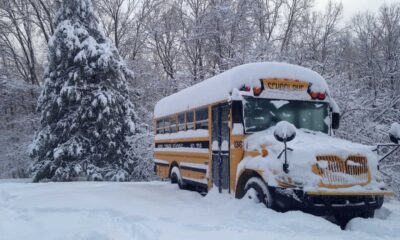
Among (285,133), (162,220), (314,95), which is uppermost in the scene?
(314,95)

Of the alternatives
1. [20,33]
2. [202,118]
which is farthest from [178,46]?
[202,118]

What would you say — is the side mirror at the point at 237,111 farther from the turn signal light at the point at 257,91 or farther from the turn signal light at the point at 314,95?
the turn signal light at the point at 314,95

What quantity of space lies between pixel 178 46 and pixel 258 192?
72.5 ft

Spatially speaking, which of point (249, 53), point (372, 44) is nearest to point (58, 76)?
point (249, 53)

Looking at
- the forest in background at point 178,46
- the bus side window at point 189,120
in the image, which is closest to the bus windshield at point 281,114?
the bus side window at point 189,120

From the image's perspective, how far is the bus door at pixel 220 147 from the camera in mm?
8719

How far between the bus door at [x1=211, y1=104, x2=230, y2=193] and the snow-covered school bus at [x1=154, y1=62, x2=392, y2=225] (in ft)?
0.07

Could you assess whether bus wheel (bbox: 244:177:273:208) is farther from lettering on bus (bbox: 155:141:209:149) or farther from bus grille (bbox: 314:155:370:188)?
lettering on bus (bbox: 155:141:209:149)

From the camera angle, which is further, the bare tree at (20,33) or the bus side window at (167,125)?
the bare tree at (20,33)

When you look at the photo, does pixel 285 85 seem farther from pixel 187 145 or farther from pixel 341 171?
pixel 187 145

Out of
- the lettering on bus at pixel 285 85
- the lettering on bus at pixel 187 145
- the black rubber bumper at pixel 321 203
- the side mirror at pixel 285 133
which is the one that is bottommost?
the black rubber bumper at pixel 321 203

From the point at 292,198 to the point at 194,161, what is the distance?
13.7 feet

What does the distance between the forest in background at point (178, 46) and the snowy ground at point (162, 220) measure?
12.4 meters

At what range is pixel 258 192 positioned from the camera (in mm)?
7297
